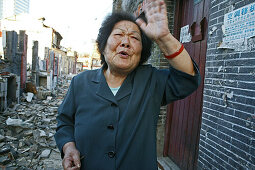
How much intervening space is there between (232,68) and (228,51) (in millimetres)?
213

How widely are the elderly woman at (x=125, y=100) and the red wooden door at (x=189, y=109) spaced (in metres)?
1.73

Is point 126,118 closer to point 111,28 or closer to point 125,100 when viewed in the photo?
point 125,100

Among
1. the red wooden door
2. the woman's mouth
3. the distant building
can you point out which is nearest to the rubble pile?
the red wooden door

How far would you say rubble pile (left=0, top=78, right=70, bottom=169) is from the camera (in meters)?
4.11

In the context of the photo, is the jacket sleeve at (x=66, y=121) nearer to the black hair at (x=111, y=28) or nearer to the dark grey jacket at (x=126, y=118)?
the dark grey jacket at (x=126, y=118)

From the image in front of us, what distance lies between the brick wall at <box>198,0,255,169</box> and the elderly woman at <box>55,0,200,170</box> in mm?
930

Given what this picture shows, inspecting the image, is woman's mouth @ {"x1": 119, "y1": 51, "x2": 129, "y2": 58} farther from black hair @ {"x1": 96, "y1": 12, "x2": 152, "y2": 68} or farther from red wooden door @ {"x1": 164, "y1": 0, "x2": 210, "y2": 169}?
red wooden door @ {"x1": 164, "y1": 0, "x2": 210, "y2": 169}

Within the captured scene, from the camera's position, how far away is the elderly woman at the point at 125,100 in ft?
4.28

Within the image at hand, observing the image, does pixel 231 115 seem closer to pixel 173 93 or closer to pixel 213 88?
pixel 213 88

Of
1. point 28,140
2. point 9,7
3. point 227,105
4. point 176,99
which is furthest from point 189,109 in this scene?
point 9,7

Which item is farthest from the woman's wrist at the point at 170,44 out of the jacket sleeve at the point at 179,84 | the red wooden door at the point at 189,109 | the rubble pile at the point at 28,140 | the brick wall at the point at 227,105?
the rubble pile at the point at 28,140

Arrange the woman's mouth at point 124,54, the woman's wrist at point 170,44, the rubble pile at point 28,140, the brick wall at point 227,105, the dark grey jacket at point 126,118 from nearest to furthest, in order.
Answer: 1. the woman's wrist at point 170,44
2. the dark grey jacket at point 126,118
3. the woman's mouth at point 124,54
4. the brick wall at point 227,105
5. the rubble pile at point 28,140

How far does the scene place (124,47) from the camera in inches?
62.1

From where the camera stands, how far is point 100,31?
1.91m
